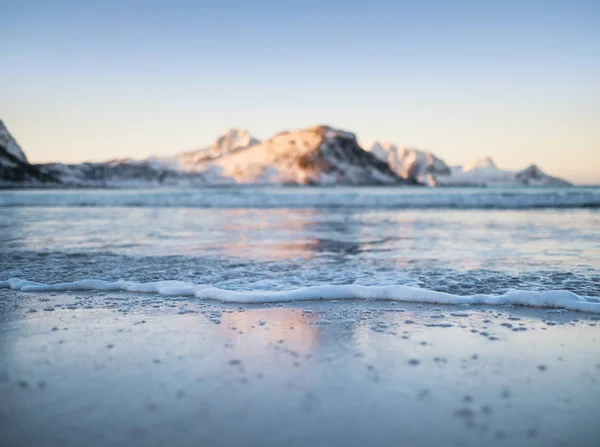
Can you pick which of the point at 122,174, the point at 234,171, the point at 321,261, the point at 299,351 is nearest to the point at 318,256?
the point at 321,261

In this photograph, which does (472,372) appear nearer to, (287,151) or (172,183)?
(172,183)

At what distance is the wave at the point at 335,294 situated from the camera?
4492mm

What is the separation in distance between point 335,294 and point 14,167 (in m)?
105

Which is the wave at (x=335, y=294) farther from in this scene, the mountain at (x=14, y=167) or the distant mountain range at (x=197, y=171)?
the mountain at (x=14, y=167)

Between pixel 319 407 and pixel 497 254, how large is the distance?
21.6 ft

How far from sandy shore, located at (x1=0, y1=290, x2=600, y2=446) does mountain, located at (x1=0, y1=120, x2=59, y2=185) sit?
89110 mm

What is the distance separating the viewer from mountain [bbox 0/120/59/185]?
85.7 metres

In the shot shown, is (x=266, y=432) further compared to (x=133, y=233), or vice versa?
(x=133, y=233)

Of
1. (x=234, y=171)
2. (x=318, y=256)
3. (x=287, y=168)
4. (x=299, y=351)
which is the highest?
(x=287, y=168)

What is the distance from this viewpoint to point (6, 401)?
2365mm

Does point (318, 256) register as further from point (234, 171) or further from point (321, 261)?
point (234, 171)

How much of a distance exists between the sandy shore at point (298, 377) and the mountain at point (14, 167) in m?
89.1

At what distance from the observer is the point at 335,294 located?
15.9 feet

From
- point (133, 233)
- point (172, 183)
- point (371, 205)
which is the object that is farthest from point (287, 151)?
point (133, 233)
